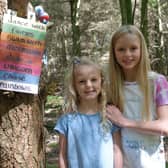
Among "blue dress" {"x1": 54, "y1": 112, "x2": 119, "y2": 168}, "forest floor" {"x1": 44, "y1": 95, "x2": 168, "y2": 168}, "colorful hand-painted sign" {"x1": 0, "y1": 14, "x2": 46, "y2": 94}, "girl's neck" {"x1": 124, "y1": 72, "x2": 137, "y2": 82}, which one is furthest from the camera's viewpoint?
"forest floor" {"x1": 44, "y1": 95, "x2": 168, "y2": 168}

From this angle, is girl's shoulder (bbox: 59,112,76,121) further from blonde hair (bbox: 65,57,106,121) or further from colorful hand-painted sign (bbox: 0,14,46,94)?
colorful hand-painted sign (bbox: 0,14,46,94)

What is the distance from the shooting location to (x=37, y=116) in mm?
2182

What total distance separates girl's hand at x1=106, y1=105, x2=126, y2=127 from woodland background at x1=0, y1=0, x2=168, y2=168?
366 mm

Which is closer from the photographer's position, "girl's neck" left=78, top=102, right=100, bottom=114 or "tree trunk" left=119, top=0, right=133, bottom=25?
"girl's neck" left=78, top=102, right=100, bottom=114

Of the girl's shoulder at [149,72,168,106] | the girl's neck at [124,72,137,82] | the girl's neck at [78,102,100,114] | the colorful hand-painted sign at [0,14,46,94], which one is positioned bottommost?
the girl's neck at [78,102,100,114]

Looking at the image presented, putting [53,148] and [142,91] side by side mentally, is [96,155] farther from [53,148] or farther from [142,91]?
[53,148]

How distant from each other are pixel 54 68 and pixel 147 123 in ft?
51.5

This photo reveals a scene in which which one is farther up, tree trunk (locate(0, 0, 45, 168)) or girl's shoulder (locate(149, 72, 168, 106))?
girl's shoulder (locate(149, 72, 168, 106))

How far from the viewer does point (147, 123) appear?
2.05 m

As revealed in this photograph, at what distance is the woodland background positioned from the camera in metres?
2.10

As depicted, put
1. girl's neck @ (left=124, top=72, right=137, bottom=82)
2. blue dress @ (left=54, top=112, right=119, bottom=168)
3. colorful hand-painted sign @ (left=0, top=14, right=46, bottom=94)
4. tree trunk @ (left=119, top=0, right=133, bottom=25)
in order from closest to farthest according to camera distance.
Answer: colorful hand-painted sign @ (left=0, top=14, right=46, bottom=94) < blue dress @ (left=54, top=112, right=119, bottom=168) < girl's neck @ (left=124, top=72, right=137, bottom=82) < tree trunk @ (left=119, top=0, right=133, bottom=25)

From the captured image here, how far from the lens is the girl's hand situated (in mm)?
2068

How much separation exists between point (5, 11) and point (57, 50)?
1626 cm

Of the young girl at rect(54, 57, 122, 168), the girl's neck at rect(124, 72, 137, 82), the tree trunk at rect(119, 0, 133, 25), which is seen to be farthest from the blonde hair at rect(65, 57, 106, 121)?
the tree trunk at rect(119, 0, 133, 25)
